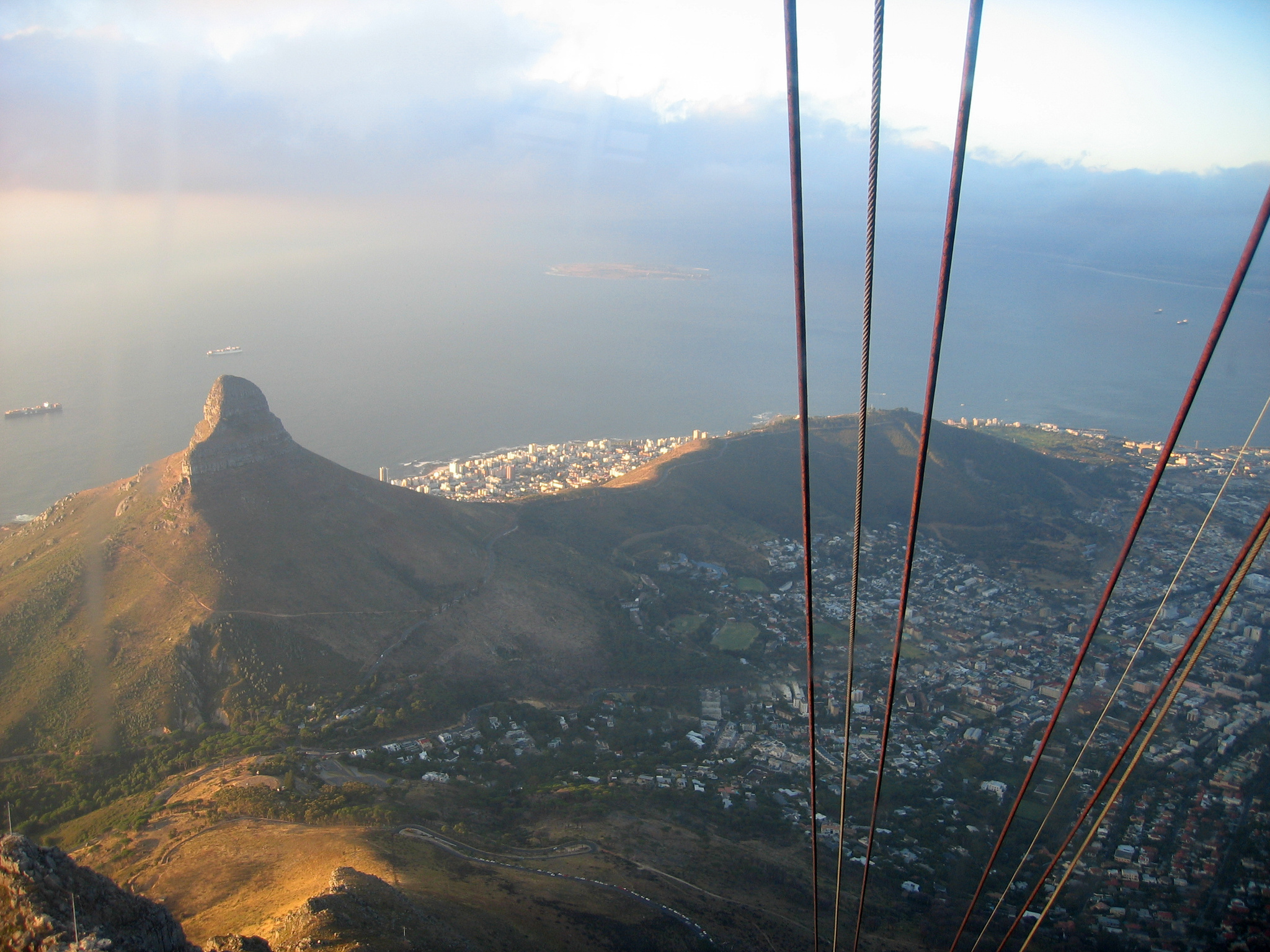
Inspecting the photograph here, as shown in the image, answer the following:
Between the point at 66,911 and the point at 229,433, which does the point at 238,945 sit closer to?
the point at 66,911

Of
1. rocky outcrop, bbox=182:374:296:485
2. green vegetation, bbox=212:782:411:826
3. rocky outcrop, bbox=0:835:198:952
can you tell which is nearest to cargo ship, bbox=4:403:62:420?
rocky outcrop, bbox=182:374:296:485

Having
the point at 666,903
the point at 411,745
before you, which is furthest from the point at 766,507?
the point at 666,903

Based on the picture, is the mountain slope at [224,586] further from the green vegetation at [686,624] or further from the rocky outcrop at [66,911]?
the rocky outcrop at [66,911]

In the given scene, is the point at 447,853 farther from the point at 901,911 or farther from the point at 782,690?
the point at 782,690

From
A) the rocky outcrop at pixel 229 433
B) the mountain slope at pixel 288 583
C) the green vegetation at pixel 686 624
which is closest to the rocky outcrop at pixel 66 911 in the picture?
the mountain slope at pixel 288 583

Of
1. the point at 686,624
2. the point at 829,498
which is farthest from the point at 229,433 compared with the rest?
the point at 829,498

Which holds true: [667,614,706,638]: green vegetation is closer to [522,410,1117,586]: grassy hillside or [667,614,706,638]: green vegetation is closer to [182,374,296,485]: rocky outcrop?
[522,410,1117,586]: grassy hillside

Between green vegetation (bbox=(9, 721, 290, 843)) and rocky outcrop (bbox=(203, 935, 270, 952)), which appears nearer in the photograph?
rocky outcrop (bbox=(203, 935, 270, 952))
